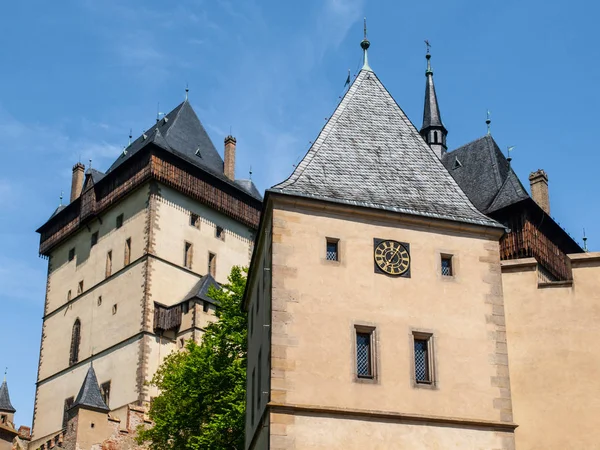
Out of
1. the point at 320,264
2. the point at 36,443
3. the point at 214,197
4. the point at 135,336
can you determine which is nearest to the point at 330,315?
the point at 320,264

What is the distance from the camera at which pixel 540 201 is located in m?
44.4

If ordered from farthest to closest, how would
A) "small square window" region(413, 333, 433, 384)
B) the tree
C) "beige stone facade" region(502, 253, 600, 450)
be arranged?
1. the tree
2. "beige stone facade" region(502, 253, 600, 450)
3. "small square window" region(413, 333, 433, 384)

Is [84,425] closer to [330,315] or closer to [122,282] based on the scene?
[122,282]

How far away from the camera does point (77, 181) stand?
63.3m

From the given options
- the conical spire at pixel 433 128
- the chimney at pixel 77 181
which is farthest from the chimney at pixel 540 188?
the chimney at pixel 77 181

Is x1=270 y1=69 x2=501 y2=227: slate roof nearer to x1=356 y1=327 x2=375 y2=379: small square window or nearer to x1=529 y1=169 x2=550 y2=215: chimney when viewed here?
x1=356 y1=327 x2=375 y2=379: small square window

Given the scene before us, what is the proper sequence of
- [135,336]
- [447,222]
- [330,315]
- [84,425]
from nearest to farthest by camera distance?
[330,315] → [447,222] → [84,425] → [135,336]

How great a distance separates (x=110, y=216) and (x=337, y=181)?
3685cm

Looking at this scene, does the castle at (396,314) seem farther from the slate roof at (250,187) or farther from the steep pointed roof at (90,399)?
the slate roof at (250,187)

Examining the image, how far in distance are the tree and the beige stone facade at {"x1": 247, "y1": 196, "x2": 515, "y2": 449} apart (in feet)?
30.5

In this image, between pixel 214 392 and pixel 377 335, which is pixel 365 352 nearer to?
pixel 377 335

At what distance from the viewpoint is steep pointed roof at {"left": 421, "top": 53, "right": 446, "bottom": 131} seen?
50.4m

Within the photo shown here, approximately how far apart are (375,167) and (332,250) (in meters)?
2.70

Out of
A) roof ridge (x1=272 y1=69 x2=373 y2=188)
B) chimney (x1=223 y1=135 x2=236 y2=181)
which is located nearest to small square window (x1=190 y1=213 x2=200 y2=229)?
chimney (x1=223 y1=135 x2=236 y2=181)
